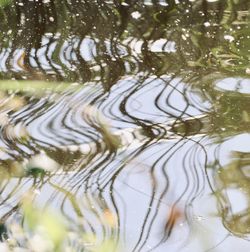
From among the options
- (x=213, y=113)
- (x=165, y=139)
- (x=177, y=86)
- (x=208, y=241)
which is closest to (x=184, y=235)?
(x=208, y=241)

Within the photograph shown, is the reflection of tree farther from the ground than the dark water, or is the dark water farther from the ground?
the dark water

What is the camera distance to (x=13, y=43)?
5.33 ft

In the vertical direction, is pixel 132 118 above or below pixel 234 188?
above

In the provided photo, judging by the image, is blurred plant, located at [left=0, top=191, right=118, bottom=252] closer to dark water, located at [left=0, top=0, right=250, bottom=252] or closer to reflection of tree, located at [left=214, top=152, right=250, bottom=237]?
dark water, located at [left=0, top=0, right=250, bottom=252]

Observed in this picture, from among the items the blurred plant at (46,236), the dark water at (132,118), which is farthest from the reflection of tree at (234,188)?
the blurred plant at (46,236)

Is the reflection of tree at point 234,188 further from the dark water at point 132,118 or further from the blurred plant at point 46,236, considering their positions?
the blurred plant at point 46,236

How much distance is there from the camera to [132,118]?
1.34 meters

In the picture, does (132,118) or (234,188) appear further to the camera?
(132,118)

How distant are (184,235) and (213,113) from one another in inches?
15.3

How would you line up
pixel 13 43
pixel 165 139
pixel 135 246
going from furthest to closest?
1. pixel 13 43
2. pixel 165 139
3. pixel 135 246

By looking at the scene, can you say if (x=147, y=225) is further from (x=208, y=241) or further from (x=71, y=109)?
(x=71, y=109)

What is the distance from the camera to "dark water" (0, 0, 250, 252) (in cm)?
109

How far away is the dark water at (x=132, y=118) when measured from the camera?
1.09 m

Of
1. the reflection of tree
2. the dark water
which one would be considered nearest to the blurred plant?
the dark water
